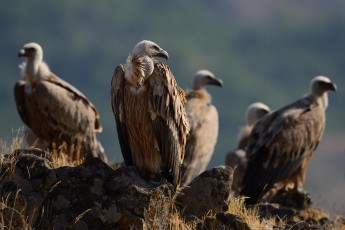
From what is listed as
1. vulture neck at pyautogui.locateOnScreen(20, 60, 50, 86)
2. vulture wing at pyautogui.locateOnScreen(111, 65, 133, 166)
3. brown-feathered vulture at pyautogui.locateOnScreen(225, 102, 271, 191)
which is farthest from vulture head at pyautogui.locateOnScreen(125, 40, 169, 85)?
vulture neck at pyautogui.locateOnScreen(20, 60, 50, 86)

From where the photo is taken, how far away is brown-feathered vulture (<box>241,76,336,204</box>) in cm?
1367

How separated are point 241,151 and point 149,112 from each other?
8533mm

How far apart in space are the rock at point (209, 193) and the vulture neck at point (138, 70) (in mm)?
1270

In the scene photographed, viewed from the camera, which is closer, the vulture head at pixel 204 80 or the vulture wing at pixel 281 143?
the vulture wing at pixel 281 143

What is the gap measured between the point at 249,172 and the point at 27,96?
157 inches

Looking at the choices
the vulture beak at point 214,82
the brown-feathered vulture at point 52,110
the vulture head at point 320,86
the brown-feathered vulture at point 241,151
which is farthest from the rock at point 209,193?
the vulture beak at point 214,82

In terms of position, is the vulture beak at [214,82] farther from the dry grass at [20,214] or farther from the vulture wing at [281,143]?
the dry grass at [20,214]

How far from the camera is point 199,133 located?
13.8 m

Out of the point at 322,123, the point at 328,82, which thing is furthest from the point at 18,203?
the point at 328,82

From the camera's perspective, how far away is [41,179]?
7.82 metres

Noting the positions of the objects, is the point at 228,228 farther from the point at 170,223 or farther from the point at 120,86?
the point at 120,86

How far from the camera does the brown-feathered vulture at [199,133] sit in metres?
13.4

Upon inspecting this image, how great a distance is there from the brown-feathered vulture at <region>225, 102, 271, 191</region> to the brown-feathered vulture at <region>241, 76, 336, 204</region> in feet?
1.40

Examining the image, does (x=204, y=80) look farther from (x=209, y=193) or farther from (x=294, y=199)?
(x=209, y=193)
